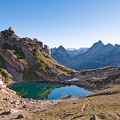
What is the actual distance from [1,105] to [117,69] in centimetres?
14032

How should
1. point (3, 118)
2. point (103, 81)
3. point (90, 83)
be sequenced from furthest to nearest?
point (90, 83) < point (103, 81) < point (3, 118)

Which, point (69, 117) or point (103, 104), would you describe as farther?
point (103, 104)

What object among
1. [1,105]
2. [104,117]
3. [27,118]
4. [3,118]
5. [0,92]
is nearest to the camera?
[104,117]

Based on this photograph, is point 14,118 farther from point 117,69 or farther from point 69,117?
point 117,69

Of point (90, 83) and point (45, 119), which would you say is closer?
point (45, 119)

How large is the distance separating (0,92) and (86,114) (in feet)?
179

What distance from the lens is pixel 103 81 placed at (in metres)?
175

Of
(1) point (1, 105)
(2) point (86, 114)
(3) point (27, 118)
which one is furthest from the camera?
(1) point (1, 105)

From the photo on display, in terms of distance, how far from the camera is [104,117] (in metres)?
44.4

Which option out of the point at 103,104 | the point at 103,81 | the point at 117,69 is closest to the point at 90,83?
the point at 103,81

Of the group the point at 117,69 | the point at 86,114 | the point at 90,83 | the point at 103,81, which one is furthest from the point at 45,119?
the point at 117,69

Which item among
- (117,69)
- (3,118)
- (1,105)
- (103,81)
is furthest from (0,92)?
(117,69)

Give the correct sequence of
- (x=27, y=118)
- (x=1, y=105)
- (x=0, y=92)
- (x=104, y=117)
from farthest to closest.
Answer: (x=0, y=92)
(x=1, y=105)
(x=27, y=118)
(x=104, y=117)

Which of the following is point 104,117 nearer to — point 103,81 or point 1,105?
point 1,105
